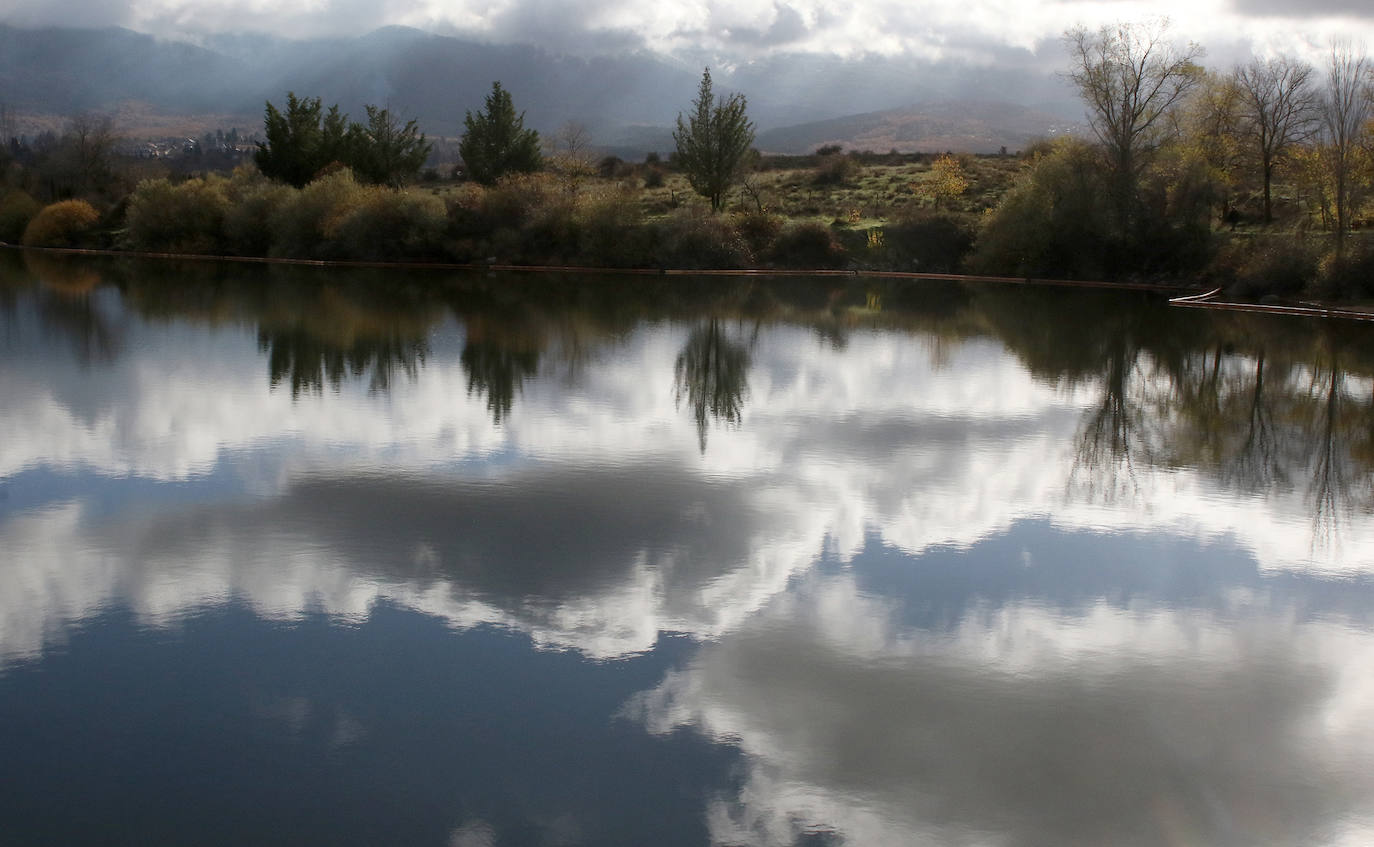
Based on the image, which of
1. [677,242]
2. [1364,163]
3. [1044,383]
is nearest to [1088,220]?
[1364,163]

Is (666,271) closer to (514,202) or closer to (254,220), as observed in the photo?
(514,202)

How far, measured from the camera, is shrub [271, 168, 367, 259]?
151 ft

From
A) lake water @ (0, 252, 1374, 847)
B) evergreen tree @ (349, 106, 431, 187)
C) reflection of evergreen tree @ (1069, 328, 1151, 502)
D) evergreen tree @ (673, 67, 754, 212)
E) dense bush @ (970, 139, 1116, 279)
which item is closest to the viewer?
lake water @ (0, 252, 1374, 847)

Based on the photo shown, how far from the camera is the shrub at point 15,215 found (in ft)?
183

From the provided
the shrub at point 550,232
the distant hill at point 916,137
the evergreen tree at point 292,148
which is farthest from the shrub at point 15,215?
the distant hill at point 916,137

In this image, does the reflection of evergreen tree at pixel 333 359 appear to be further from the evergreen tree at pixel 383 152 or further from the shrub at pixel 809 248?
the evergreen tree at pixel 383 152

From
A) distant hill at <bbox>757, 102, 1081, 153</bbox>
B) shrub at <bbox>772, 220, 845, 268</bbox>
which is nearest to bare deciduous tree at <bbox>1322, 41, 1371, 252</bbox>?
shrub at <bbox>772, 220, 845, 268</bbox>

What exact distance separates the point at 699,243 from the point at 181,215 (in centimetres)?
2328

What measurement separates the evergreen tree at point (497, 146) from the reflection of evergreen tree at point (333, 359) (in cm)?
3461

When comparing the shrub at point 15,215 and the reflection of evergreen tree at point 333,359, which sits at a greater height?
the shrub at point 15,215

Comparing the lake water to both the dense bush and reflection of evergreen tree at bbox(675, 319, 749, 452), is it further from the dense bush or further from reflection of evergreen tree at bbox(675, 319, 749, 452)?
the dense bush

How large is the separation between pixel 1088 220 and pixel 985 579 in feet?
108

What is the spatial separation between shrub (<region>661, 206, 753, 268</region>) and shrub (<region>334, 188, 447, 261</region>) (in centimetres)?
906

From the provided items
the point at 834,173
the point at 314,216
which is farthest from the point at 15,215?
the point at 834,173
